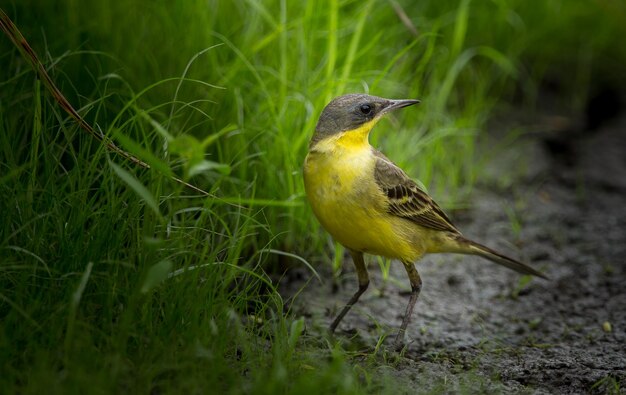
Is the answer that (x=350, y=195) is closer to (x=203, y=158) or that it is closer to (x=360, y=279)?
(x=360, y=279)

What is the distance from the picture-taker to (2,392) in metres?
3.15

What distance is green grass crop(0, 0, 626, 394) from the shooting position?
3.48m

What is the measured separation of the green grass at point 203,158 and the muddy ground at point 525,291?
32 cm

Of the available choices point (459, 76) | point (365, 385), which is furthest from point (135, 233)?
point (459, 76)

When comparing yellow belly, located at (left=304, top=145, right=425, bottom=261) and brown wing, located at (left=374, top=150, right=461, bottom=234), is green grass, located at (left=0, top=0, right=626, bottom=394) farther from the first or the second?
brown wing, located at (left=374, top=150, right=461, bottom=234)

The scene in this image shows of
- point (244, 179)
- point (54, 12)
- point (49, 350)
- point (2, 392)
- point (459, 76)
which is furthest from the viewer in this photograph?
point (459, 76)

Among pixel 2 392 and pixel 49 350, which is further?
pixel 49 350

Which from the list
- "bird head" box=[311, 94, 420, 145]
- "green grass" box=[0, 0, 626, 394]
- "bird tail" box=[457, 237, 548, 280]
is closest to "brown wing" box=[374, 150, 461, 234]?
"bird tail" box=[457, 237, 548, 280]

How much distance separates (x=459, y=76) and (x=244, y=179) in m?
3.38

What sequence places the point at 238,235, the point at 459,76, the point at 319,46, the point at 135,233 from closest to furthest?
the point at 135,233 → the point at 238,235 → the point at 319,46 → the point at 459,76

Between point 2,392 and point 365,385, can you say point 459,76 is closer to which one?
point 365,385

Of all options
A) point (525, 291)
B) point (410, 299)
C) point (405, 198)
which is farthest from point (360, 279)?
point (525, 291)

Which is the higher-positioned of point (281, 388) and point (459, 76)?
point (459, 76)

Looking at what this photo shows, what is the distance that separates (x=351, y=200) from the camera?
169 inches
